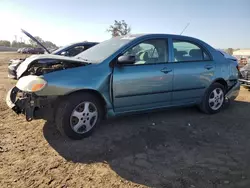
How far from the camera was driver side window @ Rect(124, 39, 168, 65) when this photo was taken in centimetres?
435

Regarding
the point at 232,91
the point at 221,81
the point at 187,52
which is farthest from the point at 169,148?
the point at 232,91

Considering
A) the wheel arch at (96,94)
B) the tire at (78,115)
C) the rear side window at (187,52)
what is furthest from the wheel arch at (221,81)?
the tire at (78,115)

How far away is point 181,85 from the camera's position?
187 inches

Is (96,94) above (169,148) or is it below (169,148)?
above

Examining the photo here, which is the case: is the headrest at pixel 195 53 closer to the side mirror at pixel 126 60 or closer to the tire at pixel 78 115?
the side mirror at pixel 126 60

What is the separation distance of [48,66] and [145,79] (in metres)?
1.60

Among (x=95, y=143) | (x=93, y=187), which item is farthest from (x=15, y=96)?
(x=93, y=187)

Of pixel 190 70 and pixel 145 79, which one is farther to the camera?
pixel 190 70

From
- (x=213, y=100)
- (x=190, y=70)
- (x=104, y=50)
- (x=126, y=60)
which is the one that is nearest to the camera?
(x=126, y=60)

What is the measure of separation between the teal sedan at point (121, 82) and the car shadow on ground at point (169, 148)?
13.5 inches

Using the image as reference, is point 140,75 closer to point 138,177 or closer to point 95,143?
point 95,143

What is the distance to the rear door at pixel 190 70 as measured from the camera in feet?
15.4

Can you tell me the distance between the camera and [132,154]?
136 inches

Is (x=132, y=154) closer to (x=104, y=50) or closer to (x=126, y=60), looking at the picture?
(x=126, y=60)
